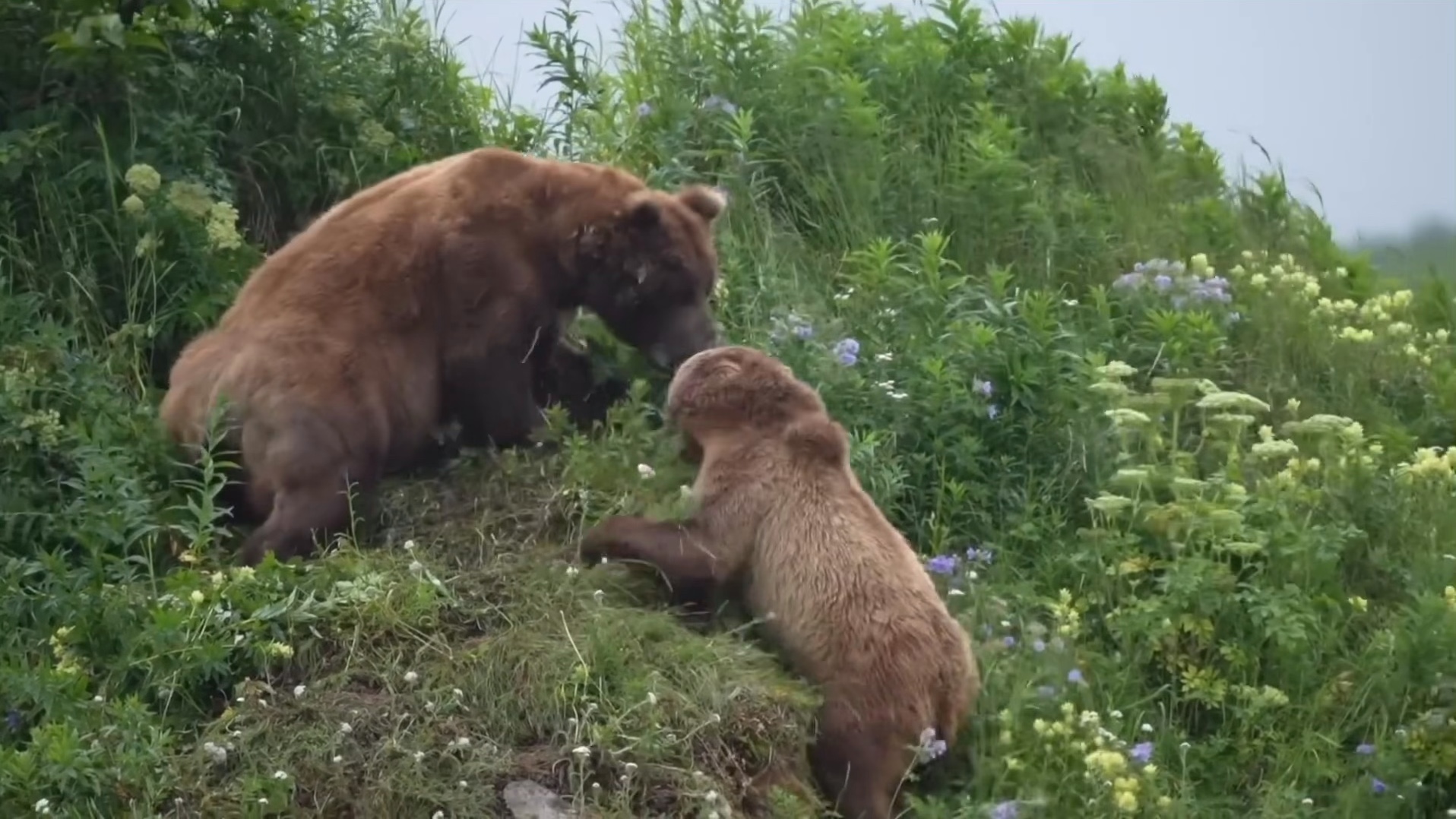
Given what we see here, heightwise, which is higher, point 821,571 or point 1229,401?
point 1229,401

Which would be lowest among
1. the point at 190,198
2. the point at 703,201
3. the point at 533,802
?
the point at 533,802

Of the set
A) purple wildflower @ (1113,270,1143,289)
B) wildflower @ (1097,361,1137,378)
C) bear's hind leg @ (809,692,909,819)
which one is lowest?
bear's hind leg @ (809,692,909,819)

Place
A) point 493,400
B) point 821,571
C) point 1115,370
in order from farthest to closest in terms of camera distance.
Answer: point 1115,370, point 493,400, point 821,571

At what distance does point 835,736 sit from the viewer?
5.32 metres

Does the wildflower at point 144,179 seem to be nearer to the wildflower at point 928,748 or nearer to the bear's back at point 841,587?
the bear's back at point 841,587

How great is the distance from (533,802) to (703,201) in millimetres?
2515

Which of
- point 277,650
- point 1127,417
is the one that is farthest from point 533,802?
point 1127,417

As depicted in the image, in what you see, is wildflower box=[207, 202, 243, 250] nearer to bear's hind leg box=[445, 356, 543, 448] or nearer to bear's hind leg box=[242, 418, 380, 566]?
bear's hind leg box=[445, 356, 543, 448]

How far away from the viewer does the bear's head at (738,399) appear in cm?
591

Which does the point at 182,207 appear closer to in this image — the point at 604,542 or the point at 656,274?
the point at 656,274

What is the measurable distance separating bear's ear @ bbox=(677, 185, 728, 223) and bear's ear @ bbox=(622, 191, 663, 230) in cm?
22

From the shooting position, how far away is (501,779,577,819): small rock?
4918mm

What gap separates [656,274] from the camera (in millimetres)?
6613

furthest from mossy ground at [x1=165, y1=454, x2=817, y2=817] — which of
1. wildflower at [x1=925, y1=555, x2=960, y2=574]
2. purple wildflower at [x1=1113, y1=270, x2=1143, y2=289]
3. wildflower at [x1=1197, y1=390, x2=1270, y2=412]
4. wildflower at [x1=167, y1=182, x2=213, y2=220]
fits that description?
purple wildflower at [x1=1113, y1=270, x2=1143, y2=289]
